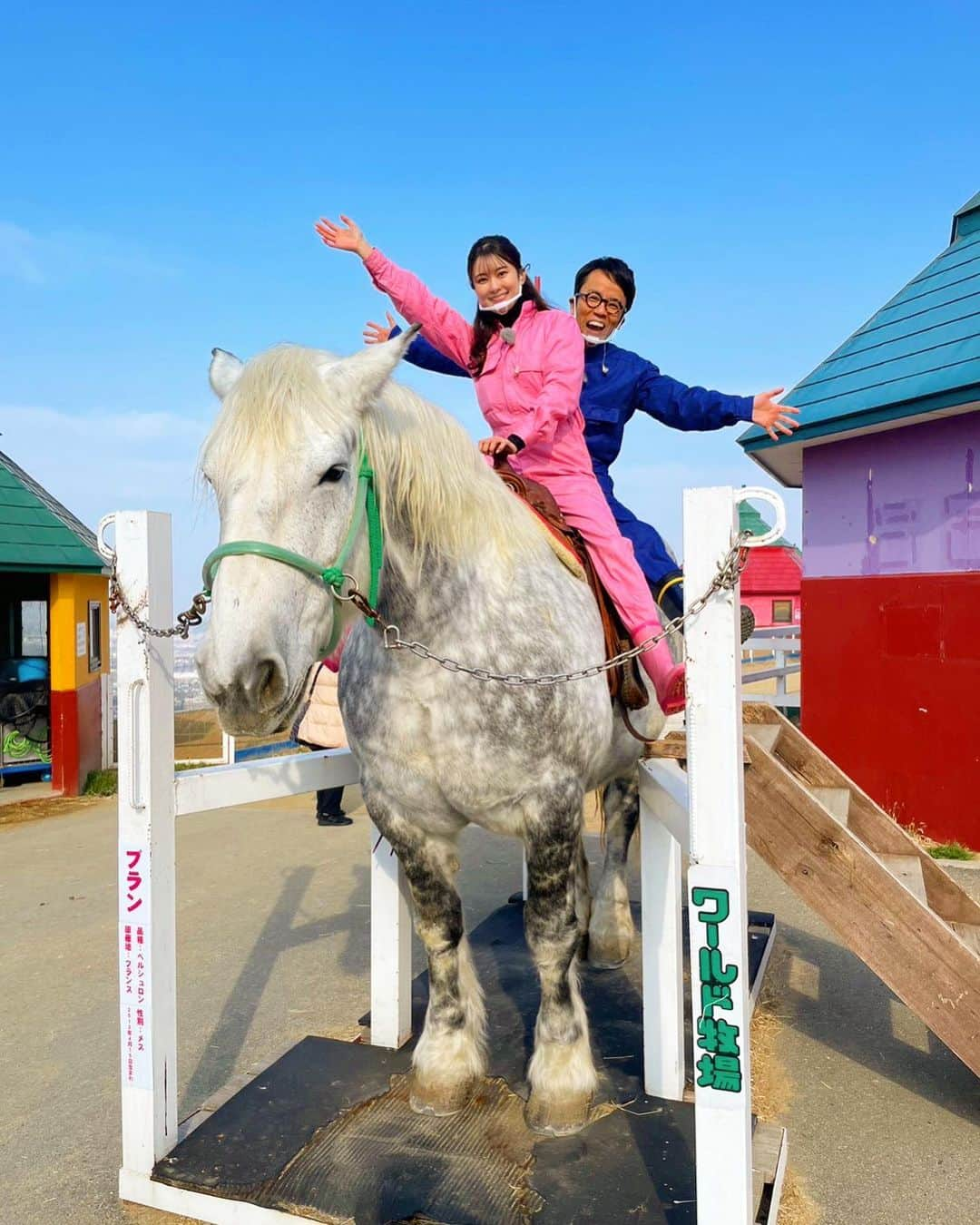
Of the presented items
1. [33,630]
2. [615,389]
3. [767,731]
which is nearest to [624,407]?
[615,389]

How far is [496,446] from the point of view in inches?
96.3

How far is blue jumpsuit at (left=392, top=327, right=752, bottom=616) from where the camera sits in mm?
3447

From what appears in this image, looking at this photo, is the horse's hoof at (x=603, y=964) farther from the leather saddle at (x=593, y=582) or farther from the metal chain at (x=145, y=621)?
the metal chain at (x=145, y=621)

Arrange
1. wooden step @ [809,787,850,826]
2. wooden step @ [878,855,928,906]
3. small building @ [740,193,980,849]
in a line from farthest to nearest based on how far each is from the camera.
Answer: small building @ [740,193,980,849] < wooden step @ [809,787,850,826] < wooden step @ [878,855,928,906]

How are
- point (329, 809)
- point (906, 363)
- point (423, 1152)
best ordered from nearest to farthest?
point (423, 1152)
point (906, 363)
point (329, 809)

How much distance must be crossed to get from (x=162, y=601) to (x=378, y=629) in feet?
2.09

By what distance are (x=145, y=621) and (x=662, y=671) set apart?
1581 millimetres

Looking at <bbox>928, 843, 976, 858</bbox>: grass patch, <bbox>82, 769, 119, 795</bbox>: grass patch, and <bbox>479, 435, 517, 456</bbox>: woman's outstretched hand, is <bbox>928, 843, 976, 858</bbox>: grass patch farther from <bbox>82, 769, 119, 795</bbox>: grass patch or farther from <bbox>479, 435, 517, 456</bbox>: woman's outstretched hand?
<bbox>82, 769, 119, 795</bbox>: grass patch

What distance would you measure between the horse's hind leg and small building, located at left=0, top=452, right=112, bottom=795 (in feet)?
20.7

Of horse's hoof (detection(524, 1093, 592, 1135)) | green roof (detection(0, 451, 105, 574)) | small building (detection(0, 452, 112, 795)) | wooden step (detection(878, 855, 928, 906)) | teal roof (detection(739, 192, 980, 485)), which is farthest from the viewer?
small building (detection(0, 452, 112, 795))

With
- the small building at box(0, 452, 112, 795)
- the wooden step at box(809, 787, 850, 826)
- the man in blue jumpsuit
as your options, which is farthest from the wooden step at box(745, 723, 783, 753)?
the small building at box(0, 452, 112, 795)

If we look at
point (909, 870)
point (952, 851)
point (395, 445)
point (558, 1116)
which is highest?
point (395, 445)

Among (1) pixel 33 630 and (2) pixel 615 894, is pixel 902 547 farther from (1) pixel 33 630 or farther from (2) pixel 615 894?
(1) pixel 33 630

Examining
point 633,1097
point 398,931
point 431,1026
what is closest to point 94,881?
point 398,931
